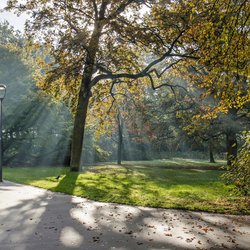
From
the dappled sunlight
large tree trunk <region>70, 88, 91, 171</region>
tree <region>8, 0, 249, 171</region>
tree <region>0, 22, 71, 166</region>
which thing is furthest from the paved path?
tree <region>0, 22, 71, 166</region>

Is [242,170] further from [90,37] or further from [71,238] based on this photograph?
[90,37]

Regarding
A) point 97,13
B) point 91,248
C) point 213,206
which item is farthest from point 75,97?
point 91,248

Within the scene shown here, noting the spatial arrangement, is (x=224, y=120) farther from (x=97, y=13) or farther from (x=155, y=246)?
(x=155, y=246)

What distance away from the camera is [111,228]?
6.68 meters

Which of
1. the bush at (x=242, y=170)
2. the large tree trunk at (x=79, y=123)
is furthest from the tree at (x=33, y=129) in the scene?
the bush at (x=242, y=170)

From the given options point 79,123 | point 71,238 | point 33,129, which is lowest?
point 71,238

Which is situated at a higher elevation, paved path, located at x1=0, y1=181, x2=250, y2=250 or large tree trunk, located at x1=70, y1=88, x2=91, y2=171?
large tree trunk, located at x1=70, y1=88, x2=91, y2=171

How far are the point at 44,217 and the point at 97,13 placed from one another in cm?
1401

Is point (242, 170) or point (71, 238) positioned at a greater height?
point (242, 170)

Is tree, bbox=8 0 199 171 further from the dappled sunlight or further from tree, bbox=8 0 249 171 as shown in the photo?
the dappled sunlight

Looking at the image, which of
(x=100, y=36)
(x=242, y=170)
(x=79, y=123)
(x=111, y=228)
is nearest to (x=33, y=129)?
(x=79, y=123)

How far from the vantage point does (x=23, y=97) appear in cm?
2984

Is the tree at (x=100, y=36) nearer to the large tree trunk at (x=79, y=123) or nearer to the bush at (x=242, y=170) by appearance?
the large tree trunk at (x=79, y=123)

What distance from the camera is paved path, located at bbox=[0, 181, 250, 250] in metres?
5.70
